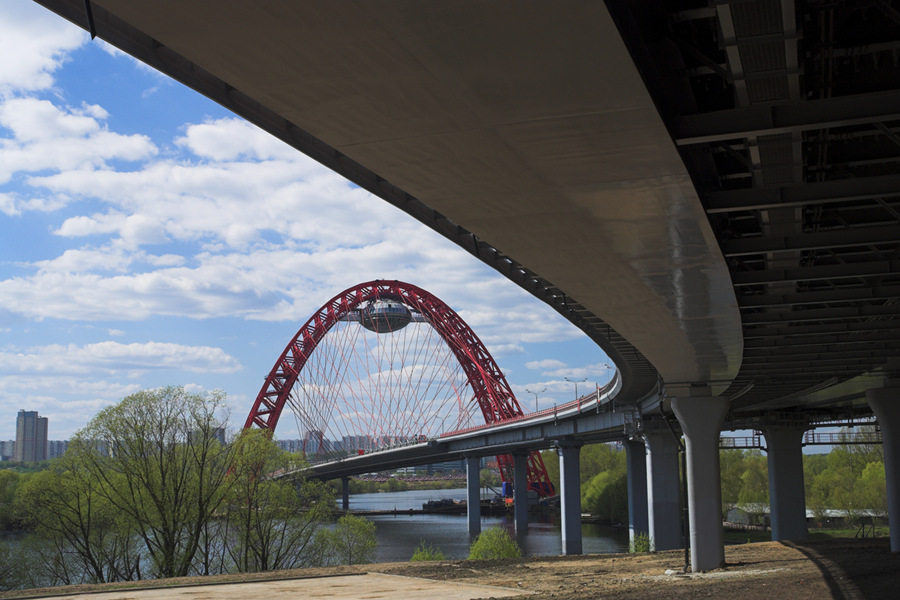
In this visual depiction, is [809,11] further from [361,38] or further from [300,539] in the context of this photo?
[300,539]

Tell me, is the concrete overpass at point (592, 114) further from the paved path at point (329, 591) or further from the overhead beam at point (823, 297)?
the paved path at point (329, 591)

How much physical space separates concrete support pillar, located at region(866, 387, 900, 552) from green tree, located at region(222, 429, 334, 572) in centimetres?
2525

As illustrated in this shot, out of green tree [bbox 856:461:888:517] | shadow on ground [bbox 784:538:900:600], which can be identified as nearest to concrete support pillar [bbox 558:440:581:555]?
green tree [bbox 856:461:888:517]

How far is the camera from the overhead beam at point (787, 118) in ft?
26.1

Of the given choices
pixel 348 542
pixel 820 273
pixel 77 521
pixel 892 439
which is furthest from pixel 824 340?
pixel 77 521

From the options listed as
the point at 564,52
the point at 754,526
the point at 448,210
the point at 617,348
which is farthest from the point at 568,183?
the point at 754,526

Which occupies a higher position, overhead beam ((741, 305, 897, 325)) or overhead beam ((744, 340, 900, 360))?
overhead beam ((741, 305, 897, 325))

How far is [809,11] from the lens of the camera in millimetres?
7363

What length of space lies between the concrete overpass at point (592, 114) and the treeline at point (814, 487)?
65250 millimetres

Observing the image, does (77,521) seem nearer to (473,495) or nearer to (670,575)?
(670,575)

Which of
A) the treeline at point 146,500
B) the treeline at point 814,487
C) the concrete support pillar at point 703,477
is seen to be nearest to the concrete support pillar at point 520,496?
the treeline at point 814,487

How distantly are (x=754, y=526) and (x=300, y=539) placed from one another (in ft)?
156

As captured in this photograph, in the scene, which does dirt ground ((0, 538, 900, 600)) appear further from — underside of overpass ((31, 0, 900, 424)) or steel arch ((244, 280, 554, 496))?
steel arch ((244, 280, 554, 496))

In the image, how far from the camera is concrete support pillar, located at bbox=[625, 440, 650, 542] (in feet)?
209
